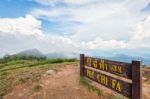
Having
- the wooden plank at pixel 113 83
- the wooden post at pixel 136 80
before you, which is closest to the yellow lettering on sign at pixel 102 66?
the wooden plank at pixel 113 83

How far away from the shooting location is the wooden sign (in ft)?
22.4

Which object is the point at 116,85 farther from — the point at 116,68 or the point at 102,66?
the point at 102,66

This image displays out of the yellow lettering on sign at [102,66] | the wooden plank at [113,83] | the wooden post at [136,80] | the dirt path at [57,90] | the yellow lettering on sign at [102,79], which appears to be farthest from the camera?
the dirt path at [57,90]

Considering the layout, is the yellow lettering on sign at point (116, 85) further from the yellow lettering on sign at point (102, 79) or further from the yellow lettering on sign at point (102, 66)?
the yellow lettering on sign at point (102, 66)

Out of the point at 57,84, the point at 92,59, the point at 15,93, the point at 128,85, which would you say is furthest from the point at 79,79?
the point at 128,85

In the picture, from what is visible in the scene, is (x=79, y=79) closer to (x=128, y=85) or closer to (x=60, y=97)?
(x=60, y=97)

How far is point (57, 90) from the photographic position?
10820mm

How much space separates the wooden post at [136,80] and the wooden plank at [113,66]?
0.21m

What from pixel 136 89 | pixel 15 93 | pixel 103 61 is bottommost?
pixel 15 93

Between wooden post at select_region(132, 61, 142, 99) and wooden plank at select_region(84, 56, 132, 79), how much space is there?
0.68 feet

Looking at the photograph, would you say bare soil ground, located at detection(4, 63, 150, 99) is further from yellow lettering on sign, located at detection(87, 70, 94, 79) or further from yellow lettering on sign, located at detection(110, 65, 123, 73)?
yellow lettering on sign, located at detection(110, 65, 123, 73)

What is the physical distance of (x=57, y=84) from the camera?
1146 cm

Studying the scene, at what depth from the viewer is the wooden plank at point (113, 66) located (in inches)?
282

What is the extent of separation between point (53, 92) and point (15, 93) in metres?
1.90
